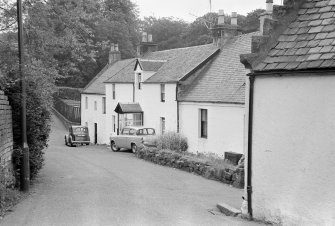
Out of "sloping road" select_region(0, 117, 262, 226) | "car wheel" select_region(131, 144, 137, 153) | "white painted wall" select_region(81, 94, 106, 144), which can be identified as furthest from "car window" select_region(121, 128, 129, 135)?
"white painted wall" select_region(81, 94, 106, 144)

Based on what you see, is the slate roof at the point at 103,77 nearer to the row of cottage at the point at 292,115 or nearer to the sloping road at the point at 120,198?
the sloping road at the point at 120,198

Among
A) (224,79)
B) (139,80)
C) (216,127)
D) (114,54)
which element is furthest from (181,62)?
(114,54)

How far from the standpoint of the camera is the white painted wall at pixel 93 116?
50.7 m

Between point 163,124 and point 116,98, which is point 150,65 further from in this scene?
point 116,98

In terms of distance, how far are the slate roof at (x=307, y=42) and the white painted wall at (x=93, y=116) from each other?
4020 centimetres

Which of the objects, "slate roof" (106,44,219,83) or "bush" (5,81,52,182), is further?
"slate roof" (106,44,219,83)

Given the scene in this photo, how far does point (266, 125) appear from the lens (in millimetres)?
10414

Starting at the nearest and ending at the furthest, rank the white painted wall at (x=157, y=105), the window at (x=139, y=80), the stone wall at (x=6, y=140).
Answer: the stone wall at (x=6, y=140) → the white painted wall at (x=157, y=105) → the window at (x=139, y=80)

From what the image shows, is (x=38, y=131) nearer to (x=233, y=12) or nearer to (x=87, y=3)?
(x=87, y=3)

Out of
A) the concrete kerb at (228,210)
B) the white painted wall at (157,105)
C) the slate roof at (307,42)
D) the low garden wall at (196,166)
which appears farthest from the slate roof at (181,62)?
the slate roof at (307,42)

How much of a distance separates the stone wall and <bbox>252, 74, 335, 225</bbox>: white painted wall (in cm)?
671

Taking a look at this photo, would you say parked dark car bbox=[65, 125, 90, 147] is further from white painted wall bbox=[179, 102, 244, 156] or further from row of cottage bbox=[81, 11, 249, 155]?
white painted wall bbox=[179, 102, 244, 156]

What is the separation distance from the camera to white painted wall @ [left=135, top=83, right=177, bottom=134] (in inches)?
1335

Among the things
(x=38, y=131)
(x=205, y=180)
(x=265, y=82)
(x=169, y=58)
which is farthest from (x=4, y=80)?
(x=169, y=58)
